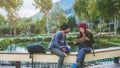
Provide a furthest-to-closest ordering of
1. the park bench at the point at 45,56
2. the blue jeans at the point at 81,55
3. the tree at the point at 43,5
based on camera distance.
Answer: the tree at the point at 43,5, the park bench at the point at 45,56, the blue jeans at the point at 81,55


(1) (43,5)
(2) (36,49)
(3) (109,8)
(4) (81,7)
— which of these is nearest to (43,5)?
(1) (43,5)

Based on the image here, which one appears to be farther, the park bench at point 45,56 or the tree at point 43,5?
the tree at point 43,5

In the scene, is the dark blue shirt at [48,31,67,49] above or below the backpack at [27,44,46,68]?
above

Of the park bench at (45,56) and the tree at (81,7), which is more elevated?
the tree at (81,7)

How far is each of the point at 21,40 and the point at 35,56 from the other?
39.8m

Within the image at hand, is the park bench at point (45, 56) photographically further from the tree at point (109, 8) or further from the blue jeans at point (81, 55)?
the tree at point (109, 8)

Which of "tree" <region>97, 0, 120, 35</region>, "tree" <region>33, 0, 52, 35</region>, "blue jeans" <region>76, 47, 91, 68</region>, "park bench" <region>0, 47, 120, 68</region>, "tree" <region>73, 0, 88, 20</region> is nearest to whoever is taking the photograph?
"blue jeans" <region>76, 47, 91, 68</region>

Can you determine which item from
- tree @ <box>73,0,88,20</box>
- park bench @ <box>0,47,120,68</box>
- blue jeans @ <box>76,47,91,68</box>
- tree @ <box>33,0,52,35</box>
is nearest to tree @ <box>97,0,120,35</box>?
park bench @ <box>0,47,120,68</box>

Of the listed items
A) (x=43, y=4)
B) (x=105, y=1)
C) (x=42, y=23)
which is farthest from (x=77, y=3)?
(x=105, y=1)

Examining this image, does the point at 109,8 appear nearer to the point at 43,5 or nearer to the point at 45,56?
the point at 45,56

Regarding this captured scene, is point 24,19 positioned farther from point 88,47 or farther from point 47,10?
point 88,47

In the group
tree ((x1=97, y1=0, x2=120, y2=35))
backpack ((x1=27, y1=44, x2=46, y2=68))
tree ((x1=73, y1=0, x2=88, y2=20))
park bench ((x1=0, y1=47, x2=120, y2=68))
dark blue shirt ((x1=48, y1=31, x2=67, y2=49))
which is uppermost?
tree ((x1=73, y1=0, x2=88, y2=20))

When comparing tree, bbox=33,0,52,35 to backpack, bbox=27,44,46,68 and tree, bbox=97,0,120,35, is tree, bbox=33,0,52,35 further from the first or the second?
backpack, bbox=27,44,46,68

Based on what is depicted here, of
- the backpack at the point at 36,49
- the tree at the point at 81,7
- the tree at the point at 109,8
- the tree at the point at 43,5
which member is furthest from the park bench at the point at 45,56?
the tree at the point at 43,5
